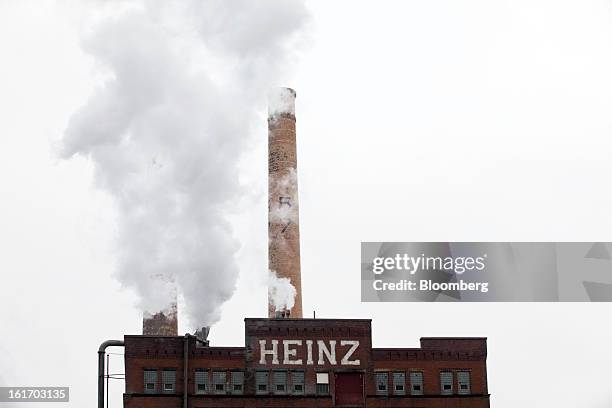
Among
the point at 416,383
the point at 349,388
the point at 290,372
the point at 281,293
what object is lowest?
the point at 349,388

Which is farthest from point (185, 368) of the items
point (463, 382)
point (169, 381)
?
point (463, 382)

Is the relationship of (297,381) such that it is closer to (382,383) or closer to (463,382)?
(382,383)

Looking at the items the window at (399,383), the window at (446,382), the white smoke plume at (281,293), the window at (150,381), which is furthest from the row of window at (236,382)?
the white smoke plume at (281,293)

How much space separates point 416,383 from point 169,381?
11508mm

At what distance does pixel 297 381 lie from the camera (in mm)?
50719

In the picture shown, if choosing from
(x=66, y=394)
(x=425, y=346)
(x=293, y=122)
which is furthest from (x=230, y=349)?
(x=66, y=394)

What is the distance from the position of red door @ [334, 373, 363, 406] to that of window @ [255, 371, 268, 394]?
3.21 meters

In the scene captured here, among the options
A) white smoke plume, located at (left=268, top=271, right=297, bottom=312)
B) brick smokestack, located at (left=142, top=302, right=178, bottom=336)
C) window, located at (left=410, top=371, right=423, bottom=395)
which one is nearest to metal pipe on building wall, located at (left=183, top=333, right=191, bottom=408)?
white smoke plume, located at (left=268, top=271, right=297, bottom=312)

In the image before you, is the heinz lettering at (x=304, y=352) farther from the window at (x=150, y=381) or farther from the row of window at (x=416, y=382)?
the window at (x=150, y=381)

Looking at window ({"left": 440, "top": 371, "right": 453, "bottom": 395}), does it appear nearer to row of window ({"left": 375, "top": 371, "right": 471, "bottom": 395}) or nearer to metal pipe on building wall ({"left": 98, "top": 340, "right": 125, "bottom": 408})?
row of window ({"left": 375, "top": 371, "right": 471, "bottom": 395})

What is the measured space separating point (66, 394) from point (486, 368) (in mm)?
28690

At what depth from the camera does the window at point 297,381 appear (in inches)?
1992

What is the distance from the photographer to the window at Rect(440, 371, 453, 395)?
171 ft

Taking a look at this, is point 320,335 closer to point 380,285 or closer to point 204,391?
point 204,391
